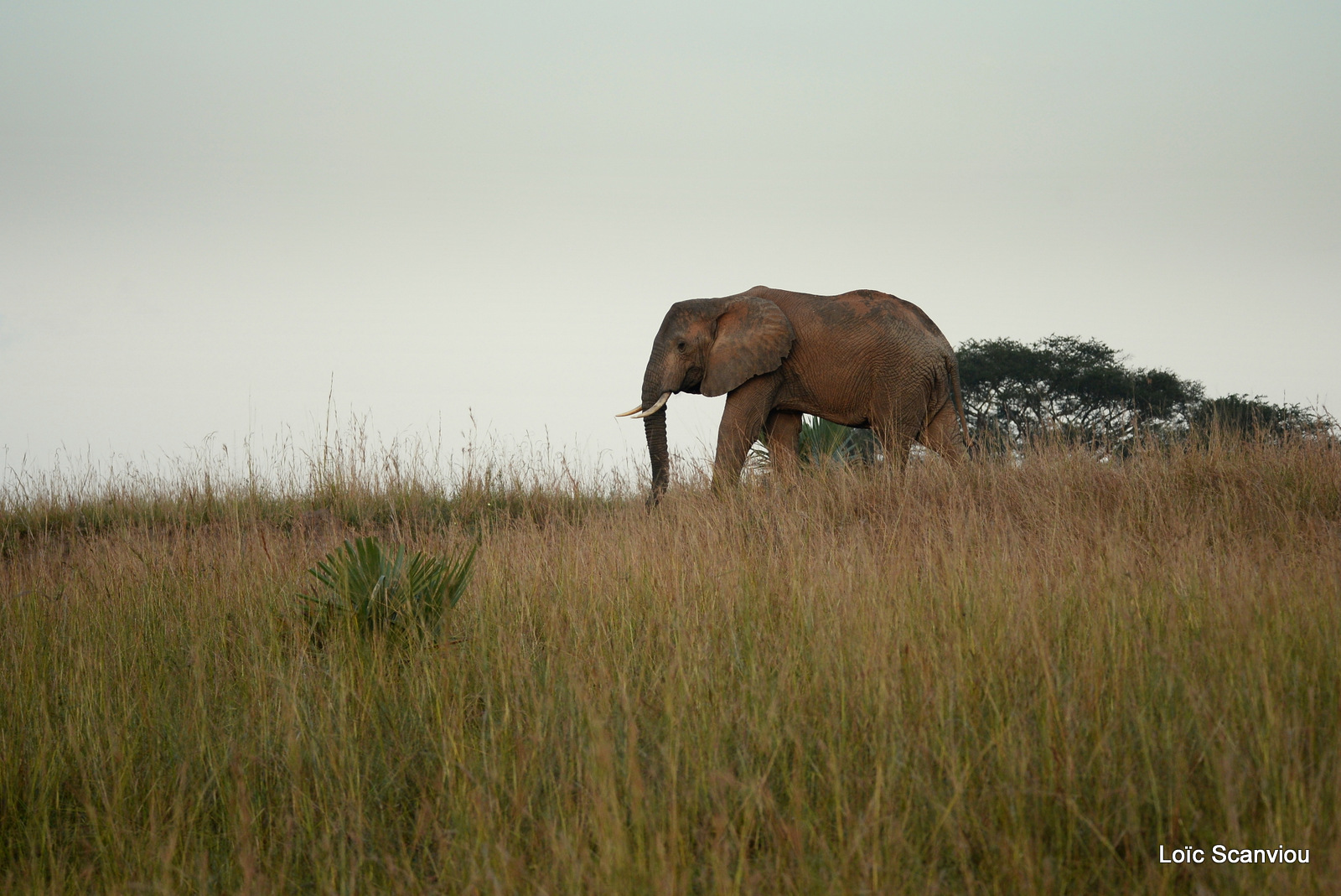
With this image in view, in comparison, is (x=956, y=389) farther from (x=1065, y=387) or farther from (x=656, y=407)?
(x=1065, y=387)

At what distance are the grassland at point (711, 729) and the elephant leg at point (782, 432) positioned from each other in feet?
15.6

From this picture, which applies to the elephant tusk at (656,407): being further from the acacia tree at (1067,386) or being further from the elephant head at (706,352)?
the acacia tree at (1067,386)

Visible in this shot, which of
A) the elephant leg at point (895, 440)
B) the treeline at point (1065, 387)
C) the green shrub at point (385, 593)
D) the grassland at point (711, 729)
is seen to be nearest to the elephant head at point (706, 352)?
the elephant leg at point (895, 440)

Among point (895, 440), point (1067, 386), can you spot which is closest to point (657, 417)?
point (895, 440)

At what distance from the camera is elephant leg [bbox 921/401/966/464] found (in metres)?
10.2

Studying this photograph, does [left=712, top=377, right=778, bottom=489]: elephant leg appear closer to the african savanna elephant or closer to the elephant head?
the african savanna elephant

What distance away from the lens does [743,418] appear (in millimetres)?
9602

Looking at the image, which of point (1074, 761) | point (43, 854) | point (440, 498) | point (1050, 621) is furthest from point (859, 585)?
point (440, 498)

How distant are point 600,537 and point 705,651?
2815mm

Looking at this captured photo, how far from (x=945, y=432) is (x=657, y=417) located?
314 centimetres

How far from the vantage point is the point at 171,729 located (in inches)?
127

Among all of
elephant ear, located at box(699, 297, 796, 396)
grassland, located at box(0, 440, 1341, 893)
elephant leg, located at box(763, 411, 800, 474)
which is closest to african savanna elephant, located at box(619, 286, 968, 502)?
elephant ear, located at box(699, 297, 796, 396)

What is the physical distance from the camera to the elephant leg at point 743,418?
9484mm

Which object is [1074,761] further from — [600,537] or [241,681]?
[600,537]
